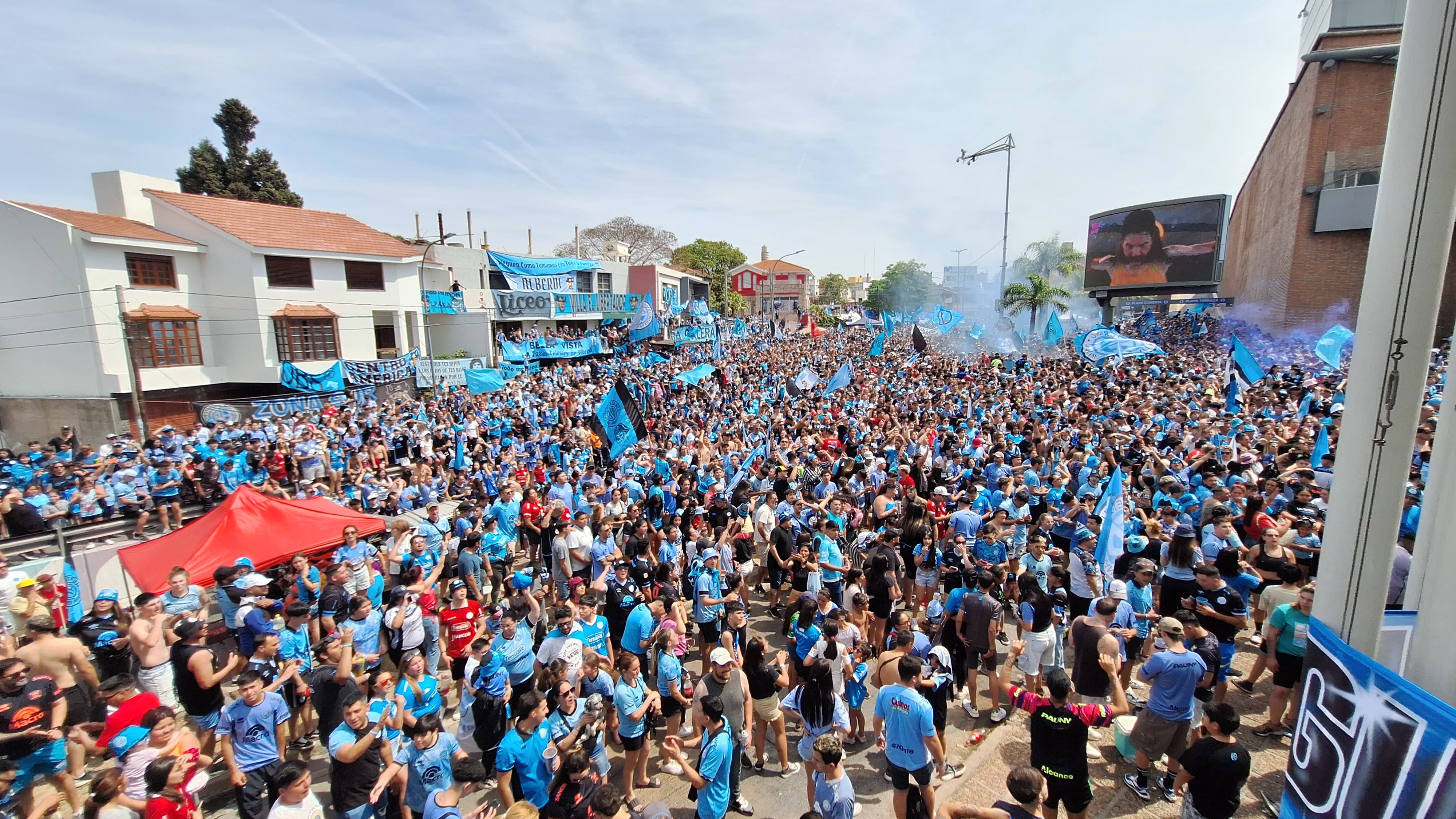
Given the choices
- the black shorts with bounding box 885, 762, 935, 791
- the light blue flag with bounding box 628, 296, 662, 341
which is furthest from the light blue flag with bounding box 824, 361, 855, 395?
the black shorts with bounding box 885, 762, 935, 791

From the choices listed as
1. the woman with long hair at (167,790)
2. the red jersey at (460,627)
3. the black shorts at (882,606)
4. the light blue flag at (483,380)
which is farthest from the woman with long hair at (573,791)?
the light blue flag at (483,380)

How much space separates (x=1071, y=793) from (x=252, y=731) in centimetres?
555

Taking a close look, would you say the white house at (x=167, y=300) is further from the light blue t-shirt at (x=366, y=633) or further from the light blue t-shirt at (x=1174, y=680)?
the light blue t-shirt at (x=1174, y=680)

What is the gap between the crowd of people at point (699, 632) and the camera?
4.11m

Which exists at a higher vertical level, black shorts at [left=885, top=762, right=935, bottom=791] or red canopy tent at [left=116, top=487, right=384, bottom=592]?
red canopy tent at [left=116, top=487, right=384, bottom=592]

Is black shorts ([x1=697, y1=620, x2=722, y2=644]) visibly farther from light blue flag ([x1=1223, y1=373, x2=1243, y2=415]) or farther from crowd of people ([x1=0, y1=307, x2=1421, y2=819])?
light blue flag ([x1=1223, y1=373, x2=1243, y2=415])

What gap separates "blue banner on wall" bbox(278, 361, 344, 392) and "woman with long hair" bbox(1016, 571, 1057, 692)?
21.8 meters

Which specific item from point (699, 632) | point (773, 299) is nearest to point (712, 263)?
point (773, 299)

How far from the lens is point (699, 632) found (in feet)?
22.9

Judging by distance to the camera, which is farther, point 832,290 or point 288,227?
point 832,290

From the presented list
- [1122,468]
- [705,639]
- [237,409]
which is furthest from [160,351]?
[1122,468]

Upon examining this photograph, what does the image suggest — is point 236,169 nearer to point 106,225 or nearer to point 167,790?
point 106,225

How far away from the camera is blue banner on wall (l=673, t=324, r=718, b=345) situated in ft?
107

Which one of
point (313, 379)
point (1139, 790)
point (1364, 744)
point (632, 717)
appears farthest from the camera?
point (313, 379)
